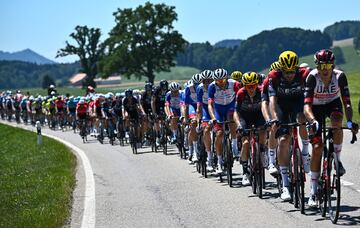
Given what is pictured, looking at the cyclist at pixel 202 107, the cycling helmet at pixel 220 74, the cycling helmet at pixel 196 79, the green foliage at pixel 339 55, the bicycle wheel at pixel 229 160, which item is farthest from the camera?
the green foliage at pixel 339 55

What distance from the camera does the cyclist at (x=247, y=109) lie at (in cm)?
1095

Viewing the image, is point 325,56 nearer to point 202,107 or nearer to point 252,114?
point 252,114

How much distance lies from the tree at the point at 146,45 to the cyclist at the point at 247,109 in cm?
8035

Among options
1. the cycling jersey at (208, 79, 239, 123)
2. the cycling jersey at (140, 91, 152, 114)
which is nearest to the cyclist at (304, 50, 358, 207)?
the cycling jersey at (208, 79, 239, 123)

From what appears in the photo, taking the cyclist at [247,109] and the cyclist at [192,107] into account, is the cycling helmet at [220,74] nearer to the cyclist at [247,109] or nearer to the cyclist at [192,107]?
the cyclist at [247,109]

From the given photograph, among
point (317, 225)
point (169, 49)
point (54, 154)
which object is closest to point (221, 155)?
point (317, 225)

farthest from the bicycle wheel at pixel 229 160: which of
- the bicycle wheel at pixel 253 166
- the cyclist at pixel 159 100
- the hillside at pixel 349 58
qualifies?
the hillside at pixel 349 58

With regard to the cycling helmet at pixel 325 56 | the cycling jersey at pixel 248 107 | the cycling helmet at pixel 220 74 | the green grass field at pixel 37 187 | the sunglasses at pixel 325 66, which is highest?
the cycling helmet at pixel 325 56

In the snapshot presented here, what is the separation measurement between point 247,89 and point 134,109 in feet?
35.6

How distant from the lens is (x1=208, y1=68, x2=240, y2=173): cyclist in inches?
480

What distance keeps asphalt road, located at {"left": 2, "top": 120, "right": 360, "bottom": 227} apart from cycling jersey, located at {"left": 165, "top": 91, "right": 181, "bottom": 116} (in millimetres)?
2729

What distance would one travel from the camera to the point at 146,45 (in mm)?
94688

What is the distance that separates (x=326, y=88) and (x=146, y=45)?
8716 cm

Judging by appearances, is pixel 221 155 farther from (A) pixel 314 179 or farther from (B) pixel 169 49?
(B) pixel 169 49
